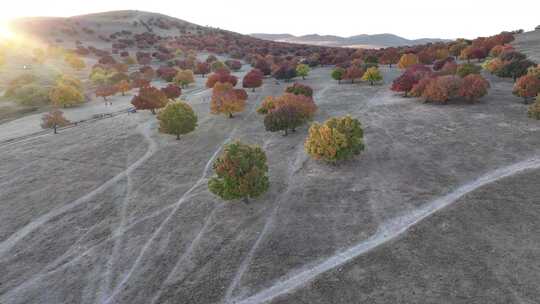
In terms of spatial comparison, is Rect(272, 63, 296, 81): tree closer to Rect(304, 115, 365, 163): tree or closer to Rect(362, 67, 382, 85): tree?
Rect(362, 67, 382, 85): tree

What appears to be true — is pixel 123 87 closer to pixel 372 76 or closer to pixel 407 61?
pixel 372 76

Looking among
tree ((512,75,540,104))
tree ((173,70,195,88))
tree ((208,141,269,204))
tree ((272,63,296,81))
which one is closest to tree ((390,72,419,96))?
tree ((512,75,540,104))

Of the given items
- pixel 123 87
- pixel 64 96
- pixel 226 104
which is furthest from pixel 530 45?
pixel 64 96

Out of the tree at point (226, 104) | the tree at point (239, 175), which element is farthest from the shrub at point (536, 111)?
the tree at point (226, 104)

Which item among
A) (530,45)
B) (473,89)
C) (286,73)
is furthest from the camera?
(286,73)

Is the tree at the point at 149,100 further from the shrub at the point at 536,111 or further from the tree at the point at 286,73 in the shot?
the shrub at the point at 536,111

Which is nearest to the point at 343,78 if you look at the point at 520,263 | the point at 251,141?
the point at 251,141
